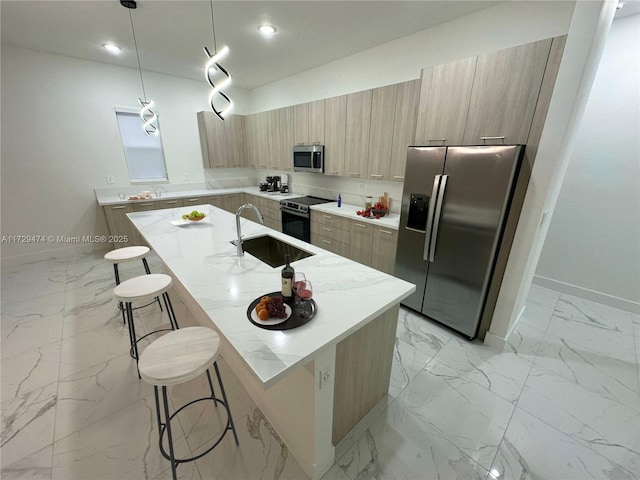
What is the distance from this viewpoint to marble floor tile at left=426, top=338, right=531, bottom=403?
1.87 m

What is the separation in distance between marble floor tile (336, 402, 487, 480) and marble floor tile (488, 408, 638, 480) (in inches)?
6.9

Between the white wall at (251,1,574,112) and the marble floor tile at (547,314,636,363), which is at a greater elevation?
the white wall at (251,1,574,112)

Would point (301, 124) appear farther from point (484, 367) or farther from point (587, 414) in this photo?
point (587, 414)

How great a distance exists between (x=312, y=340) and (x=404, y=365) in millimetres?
1387

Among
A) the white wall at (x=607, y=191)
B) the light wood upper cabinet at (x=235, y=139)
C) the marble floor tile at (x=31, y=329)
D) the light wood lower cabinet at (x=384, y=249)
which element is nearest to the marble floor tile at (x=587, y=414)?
the light wood lower cabinet at (x=384, y=249)

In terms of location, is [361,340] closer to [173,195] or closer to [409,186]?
[409,186]

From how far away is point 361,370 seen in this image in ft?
4.64

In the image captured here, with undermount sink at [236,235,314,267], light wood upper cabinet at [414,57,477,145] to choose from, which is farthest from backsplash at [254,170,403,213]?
undermount sink at [236,235,314,267]

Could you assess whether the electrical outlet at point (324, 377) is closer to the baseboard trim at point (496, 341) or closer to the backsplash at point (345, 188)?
the baseboard trim at point (496, 341)

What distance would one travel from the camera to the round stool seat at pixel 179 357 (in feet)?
3.54

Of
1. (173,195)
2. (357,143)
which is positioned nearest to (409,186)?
(357,143)

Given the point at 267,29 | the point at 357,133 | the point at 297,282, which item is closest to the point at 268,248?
the point at 297,282

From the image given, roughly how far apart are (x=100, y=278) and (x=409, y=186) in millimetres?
4100

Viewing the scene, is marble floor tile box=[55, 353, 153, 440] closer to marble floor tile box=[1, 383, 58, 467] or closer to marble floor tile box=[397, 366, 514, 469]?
marble floor tile box=[1, 383, 58, 467]
